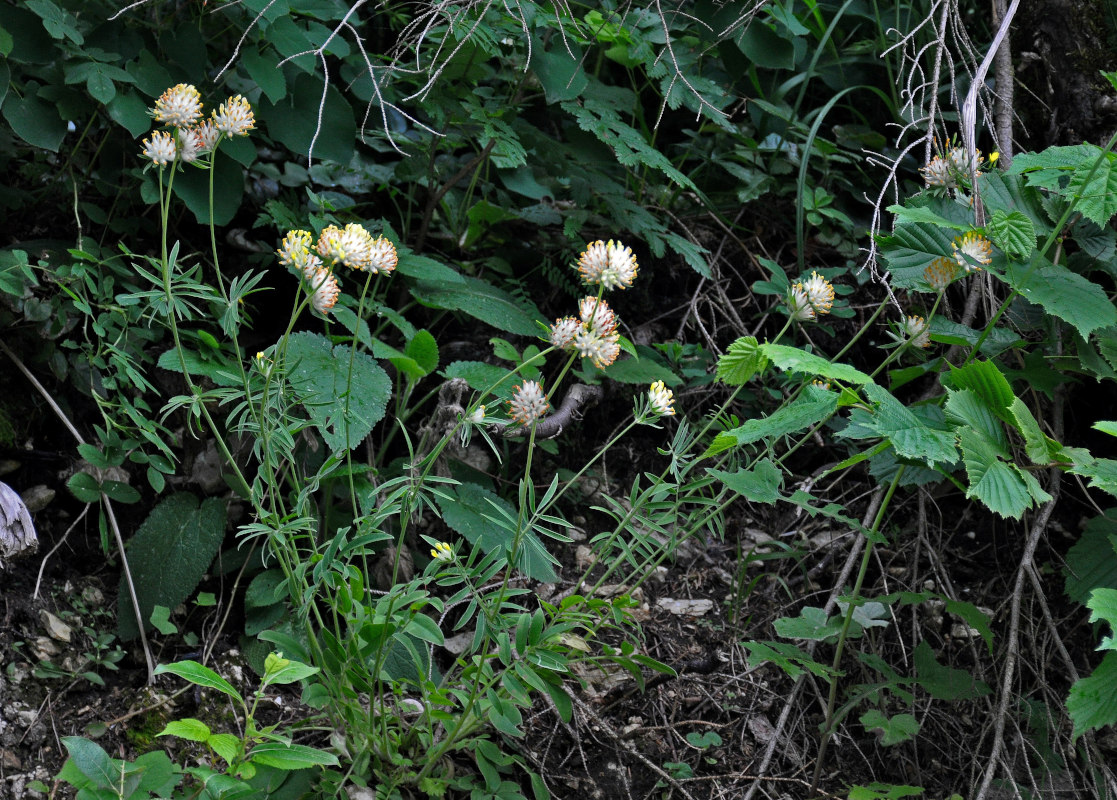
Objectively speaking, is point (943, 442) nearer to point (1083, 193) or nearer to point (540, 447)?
point (1083, 193)

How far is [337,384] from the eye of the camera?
173 cm

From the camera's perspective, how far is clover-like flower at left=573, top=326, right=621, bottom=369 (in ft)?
4.12

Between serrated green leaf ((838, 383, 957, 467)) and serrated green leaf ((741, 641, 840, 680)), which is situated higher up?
serrated green leaf ((838, 383, 957, 467))

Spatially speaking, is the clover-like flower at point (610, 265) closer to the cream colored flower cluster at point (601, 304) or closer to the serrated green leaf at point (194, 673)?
the cream colored flower cluster at point (601, 304)

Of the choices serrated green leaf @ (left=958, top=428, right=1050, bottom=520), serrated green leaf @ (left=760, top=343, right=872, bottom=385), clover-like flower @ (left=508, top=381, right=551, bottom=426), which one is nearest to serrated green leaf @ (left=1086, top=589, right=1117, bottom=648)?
serrated green leaf @ (left=958, top=428, right=1050, bottom=520)

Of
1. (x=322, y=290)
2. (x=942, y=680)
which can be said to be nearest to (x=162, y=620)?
(x=322, y=290)

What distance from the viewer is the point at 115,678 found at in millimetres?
1671

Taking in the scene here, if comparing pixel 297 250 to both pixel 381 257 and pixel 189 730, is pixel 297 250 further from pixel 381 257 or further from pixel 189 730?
pixel 189 730

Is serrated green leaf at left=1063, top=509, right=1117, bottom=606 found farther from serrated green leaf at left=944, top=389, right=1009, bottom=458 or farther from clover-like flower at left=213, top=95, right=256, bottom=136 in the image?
clover-like flower at left=213, top=95, right=256, bottom=136

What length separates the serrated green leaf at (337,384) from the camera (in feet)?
5.25

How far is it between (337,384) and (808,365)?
957 millimetres

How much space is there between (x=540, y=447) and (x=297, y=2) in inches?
46.2

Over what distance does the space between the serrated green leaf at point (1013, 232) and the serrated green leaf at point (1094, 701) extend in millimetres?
693

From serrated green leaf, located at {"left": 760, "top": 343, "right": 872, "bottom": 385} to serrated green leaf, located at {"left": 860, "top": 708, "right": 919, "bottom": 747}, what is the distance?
0.67 m
